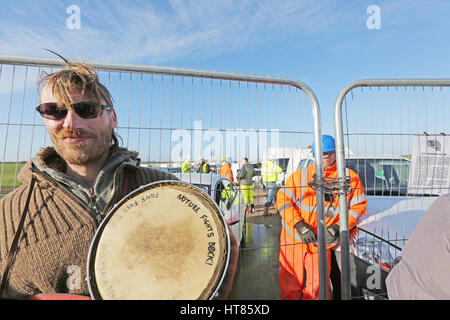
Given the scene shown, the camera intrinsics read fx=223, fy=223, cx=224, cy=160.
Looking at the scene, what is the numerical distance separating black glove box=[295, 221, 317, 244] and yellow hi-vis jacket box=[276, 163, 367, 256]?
0.05 meters

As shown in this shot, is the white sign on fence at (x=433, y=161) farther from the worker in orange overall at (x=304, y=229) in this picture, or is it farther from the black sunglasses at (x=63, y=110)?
the black sunglasses at (x=63, y=110)

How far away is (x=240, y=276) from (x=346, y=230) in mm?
1927

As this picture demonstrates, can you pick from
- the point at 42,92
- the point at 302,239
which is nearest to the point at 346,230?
the point at 302,239

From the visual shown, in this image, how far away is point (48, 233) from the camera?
1.09m

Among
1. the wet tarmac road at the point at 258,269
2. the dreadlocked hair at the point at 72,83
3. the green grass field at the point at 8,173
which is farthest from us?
the wet tarmac road at the point at 258,269

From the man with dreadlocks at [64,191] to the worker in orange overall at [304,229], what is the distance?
1.36 metres

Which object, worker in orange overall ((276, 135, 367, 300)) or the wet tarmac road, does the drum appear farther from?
worker in orange overall ((276, 135, 367, 300))

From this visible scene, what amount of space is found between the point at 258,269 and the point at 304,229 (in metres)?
1.74

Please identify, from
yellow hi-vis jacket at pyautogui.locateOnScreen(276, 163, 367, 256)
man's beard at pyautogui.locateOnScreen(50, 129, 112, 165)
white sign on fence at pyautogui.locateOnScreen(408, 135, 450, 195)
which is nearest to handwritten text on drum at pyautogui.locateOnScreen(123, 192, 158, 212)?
man's beard at pyautogui.locateOnScreen(50, 129, 112, 165)

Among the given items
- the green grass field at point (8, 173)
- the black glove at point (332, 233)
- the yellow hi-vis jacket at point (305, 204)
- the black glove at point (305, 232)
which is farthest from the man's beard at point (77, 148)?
the black glove at point (332, 233)

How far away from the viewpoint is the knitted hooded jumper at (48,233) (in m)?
1.04

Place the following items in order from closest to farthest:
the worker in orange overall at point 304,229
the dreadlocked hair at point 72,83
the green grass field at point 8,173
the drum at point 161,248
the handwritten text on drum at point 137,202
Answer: the drum at point 161,248
the handwritten text on drum at point 137,202
the dreadlocked hair at point 72,83
the green grass field at point 8,173
the worker in orange overall at point 304,229

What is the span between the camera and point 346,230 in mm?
1963
